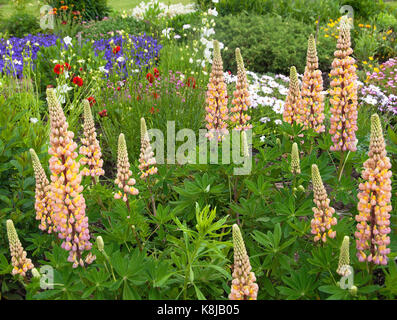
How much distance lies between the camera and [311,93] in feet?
10.6

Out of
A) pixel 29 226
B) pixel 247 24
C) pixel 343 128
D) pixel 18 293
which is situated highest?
pixel 247 24

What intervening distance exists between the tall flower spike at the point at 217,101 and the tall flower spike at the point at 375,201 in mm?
1396

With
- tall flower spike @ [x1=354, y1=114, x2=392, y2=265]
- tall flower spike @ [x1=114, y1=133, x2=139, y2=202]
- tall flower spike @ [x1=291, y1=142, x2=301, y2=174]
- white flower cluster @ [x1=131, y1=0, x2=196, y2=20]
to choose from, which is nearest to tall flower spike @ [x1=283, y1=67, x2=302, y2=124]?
tall flower spike @ [x1=291, y1=142, x2=301, y2=174]

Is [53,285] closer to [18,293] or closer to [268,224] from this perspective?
[18,293]

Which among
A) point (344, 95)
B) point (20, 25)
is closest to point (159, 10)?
point (20, 25)

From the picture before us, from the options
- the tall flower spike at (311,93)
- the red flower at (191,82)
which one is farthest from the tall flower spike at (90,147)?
the red flower at (191,82)

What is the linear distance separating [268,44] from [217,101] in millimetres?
5879

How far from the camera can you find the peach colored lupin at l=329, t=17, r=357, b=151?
9.56 ft

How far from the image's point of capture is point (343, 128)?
9.89 ft

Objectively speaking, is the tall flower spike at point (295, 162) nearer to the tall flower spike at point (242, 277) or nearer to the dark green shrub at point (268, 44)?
the tall flower spike at point (242, 277)

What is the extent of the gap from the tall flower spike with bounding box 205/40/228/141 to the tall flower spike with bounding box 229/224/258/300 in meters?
1.58

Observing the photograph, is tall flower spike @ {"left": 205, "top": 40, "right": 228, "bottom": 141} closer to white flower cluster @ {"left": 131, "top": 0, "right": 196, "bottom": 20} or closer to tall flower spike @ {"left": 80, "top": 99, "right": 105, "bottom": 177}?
tall flower spike @ {"left": 80, "top": 99, "right": 105, "bottom": 177}

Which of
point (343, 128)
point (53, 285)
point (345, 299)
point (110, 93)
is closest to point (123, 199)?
point (53, 285)

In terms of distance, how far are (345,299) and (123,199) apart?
1.28 meters
